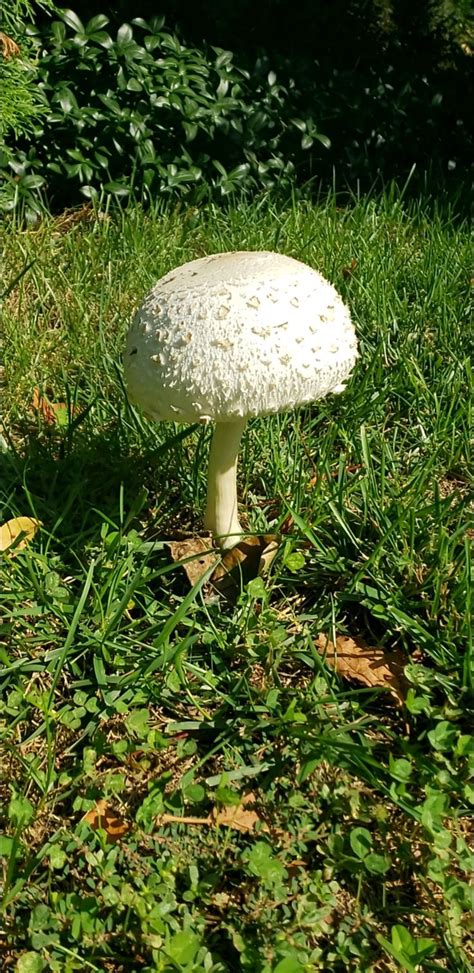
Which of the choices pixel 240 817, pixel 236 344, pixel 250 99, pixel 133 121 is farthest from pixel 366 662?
pixel 250 99

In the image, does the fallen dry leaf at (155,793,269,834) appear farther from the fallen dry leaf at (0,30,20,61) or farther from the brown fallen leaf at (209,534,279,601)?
the fallen dry leaf at (0,30,20,61)

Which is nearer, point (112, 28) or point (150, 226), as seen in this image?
point (150, 226)

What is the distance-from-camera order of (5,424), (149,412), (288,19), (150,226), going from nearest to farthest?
(149,412) < (5,424) < (150,226) < (288,19)

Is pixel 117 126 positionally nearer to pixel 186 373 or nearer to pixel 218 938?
pixel 186 373

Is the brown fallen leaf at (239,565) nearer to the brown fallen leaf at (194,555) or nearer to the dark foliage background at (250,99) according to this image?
the brown fallen leaf at (194,555)

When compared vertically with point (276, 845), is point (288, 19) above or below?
above

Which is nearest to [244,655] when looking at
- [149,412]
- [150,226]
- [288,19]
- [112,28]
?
[149,412]

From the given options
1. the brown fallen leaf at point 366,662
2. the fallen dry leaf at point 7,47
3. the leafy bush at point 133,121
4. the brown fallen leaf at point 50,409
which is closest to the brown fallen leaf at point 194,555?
the brown fallen leaf at point 366,662
